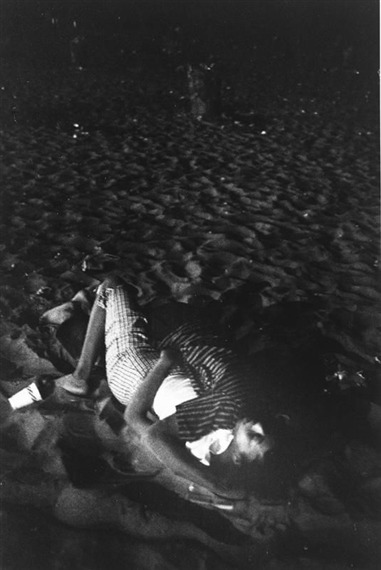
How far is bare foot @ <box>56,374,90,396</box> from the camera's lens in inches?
126

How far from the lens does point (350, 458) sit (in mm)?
2924

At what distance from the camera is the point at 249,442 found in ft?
7.68

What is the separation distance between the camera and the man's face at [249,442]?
7.66ft

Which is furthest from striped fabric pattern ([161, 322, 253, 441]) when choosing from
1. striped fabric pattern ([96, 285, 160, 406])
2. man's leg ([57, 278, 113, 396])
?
man's leg ([57, 278, 113, 396])

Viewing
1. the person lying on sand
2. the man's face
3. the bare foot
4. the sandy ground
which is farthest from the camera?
the sandy ground

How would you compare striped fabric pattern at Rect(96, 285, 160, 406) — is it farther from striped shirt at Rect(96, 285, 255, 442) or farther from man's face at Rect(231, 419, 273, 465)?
man's face at Rect(231, 419, 273, 465)

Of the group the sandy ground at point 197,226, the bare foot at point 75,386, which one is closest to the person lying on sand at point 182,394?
the bare foot at point 75,386

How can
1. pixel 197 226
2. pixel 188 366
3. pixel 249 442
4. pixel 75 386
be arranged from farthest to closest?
pixel 197 226 → pixel 75 386 → pixel 188 366 → pixel 249 442

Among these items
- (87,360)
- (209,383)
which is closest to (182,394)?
A: (209,383)

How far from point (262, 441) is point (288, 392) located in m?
0.90

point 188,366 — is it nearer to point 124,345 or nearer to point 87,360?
point 124,345

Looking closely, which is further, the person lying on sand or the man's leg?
the man's leg

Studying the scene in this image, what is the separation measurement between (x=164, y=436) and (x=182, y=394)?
21 cm

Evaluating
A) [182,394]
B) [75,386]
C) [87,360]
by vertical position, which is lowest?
[75,386]
